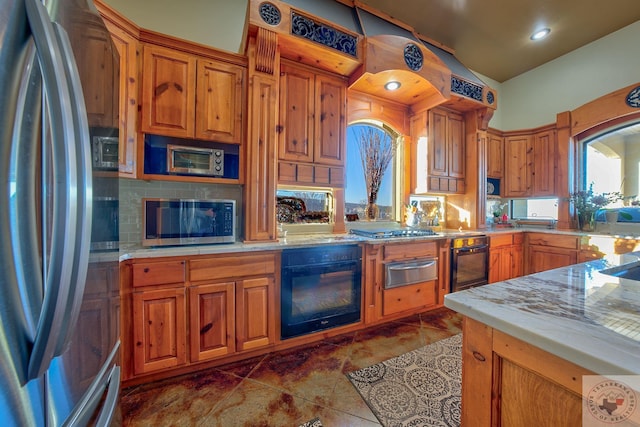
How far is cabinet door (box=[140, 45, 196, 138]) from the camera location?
5.93 ft

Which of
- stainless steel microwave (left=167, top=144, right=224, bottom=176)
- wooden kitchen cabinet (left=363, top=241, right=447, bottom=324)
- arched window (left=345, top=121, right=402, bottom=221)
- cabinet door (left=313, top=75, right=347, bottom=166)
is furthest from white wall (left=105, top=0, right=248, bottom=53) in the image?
wooden kitchen cabinet (left=363, top=241, right=447, bottom=324)

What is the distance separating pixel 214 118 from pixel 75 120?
159 centimetres

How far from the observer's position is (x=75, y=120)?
539 mm

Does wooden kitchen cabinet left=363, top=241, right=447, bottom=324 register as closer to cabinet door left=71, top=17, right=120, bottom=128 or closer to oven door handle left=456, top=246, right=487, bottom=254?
oven door handle left=456, top=246, right=487, bottom=254

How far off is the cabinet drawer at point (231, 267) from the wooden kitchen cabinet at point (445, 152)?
241 cm

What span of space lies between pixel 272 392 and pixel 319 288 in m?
0.79

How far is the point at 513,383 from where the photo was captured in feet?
2.02

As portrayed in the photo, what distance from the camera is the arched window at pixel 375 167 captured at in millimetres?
3047

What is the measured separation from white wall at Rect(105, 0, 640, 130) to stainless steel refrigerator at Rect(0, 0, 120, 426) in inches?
82.9

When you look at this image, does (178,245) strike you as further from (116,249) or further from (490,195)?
(490,195)

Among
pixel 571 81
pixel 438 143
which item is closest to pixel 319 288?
pixel 438 143

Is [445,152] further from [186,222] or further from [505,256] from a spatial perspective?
[186,222]

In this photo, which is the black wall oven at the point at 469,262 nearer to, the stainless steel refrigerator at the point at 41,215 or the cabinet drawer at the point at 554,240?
the cabinet drawer at the point at 554,240

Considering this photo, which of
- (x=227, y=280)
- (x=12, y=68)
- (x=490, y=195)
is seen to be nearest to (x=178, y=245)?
(x=227, y=280)
